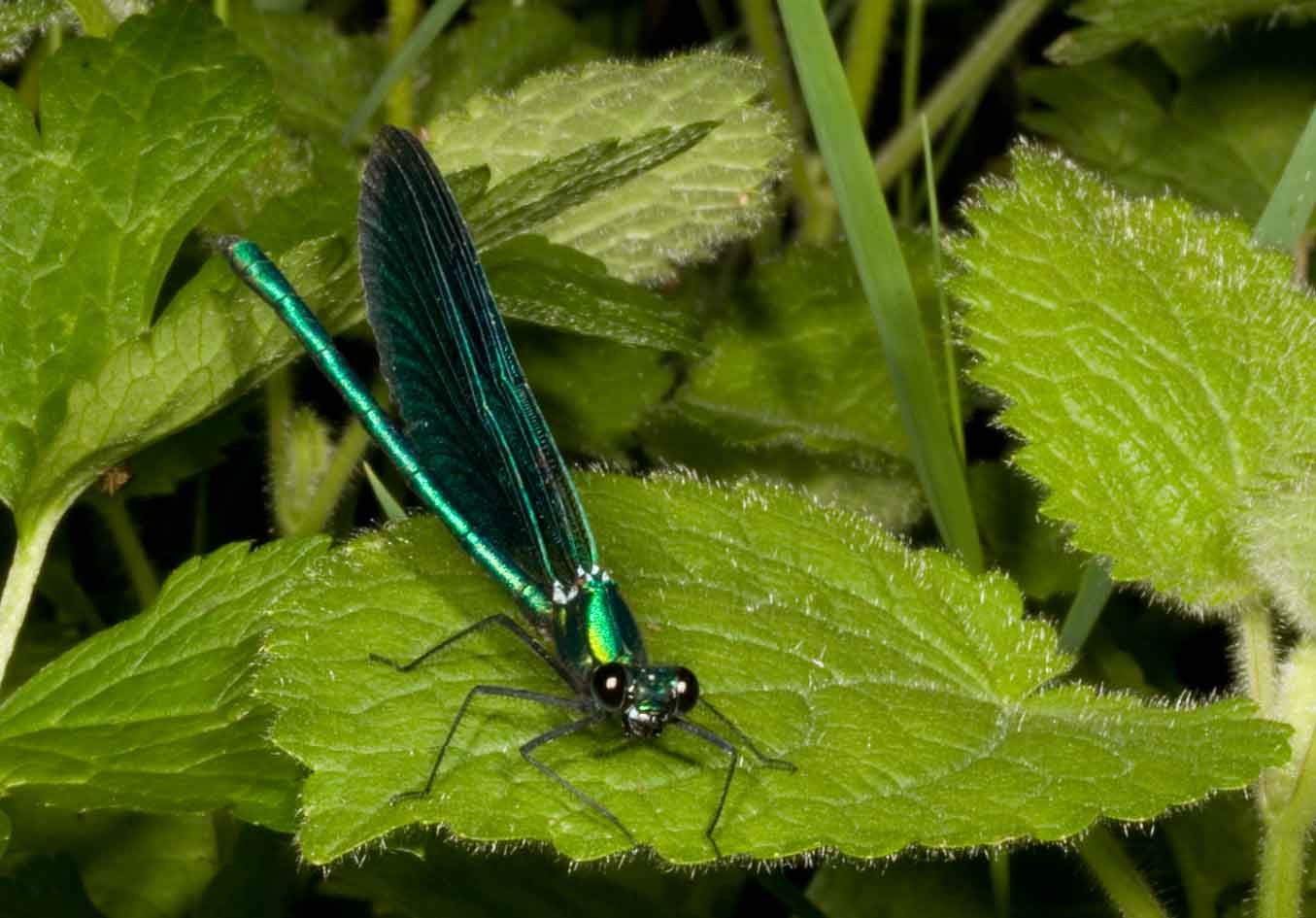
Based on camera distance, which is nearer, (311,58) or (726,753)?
(726,753)

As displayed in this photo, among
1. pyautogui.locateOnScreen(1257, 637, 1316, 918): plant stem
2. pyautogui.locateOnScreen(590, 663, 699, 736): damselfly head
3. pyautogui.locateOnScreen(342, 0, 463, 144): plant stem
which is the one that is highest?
pyautogui.locateOnScreen(342, 0, 463, 144): plant stem

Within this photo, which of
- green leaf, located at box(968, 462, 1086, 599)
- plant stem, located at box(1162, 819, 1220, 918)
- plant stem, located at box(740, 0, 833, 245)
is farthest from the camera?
plant stem, located at box(740, 0, 833, 245)

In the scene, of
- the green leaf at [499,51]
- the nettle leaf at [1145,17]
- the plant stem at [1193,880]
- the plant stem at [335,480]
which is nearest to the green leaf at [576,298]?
the plant stem at [335,480]

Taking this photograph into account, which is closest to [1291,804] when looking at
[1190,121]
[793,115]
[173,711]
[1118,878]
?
[1118,878]

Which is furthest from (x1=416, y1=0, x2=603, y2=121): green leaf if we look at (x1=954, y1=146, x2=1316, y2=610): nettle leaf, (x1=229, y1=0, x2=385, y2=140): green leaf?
(x1=954, y1=146, x2=1316, y2=610): nettle leaf

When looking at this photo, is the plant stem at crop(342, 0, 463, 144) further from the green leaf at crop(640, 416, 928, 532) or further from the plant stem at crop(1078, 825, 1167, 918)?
the plant stem at crop(1078, 825, 1167, 918)

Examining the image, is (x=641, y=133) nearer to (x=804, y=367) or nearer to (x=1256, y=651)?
(x=804, y=367)

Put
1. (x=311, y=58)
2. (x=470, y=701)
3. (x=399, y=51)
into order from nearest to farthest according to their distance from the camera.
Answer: (x=470, y=701) < (x=399, y=51) < (x=311, y=58)
